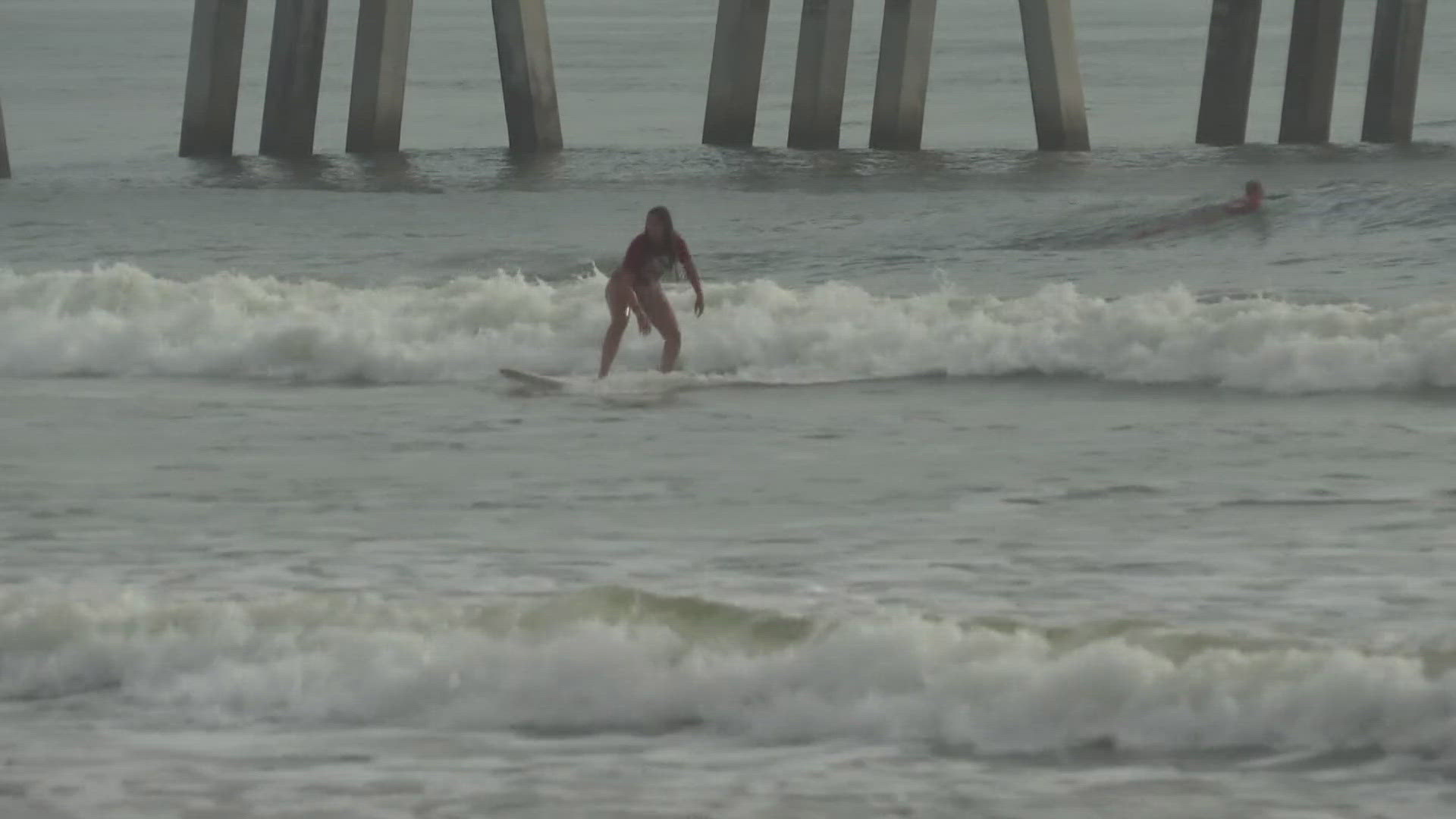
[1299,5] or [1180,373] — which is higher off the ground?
[1299,5]

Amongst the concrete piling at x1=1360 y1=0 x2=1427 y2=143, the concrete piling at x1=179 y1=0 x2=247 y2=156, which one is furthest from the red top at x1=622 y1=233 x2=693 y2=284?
the concrete piling at x1=1360 y1=0 x2=1427 y2=143

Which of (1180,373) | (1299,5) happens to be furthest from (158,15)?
(1180,373)

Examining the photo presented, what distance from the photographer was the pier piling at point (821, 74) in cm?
2464

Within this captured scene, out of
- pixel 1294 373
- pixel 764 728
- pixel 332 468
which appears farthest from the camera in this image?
pixel 1294 373

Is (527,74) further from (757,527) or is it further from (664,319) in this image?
(757,527)

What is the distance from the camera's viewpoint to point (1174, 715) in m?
5.84

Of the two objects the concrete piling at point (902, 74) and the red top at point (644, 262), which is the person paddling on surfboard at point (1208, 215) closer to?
the concrete piling at point (902, 74)

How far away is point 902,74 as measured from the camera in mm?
24719

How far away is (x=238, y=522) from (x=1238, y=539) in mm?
3464

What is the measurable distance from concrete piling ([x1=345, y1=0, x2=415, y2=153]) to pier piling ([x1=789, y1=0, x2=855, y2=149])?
4148mm

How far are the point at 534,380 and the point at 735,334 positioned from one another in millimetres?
1975

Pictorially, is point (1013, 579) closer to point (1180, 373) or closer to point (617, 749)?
point (617, 749)

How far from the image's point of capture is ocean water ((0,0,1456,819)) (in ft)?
18.8

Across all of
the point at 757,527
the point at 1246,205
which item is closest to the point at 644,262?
the point at 757,527
